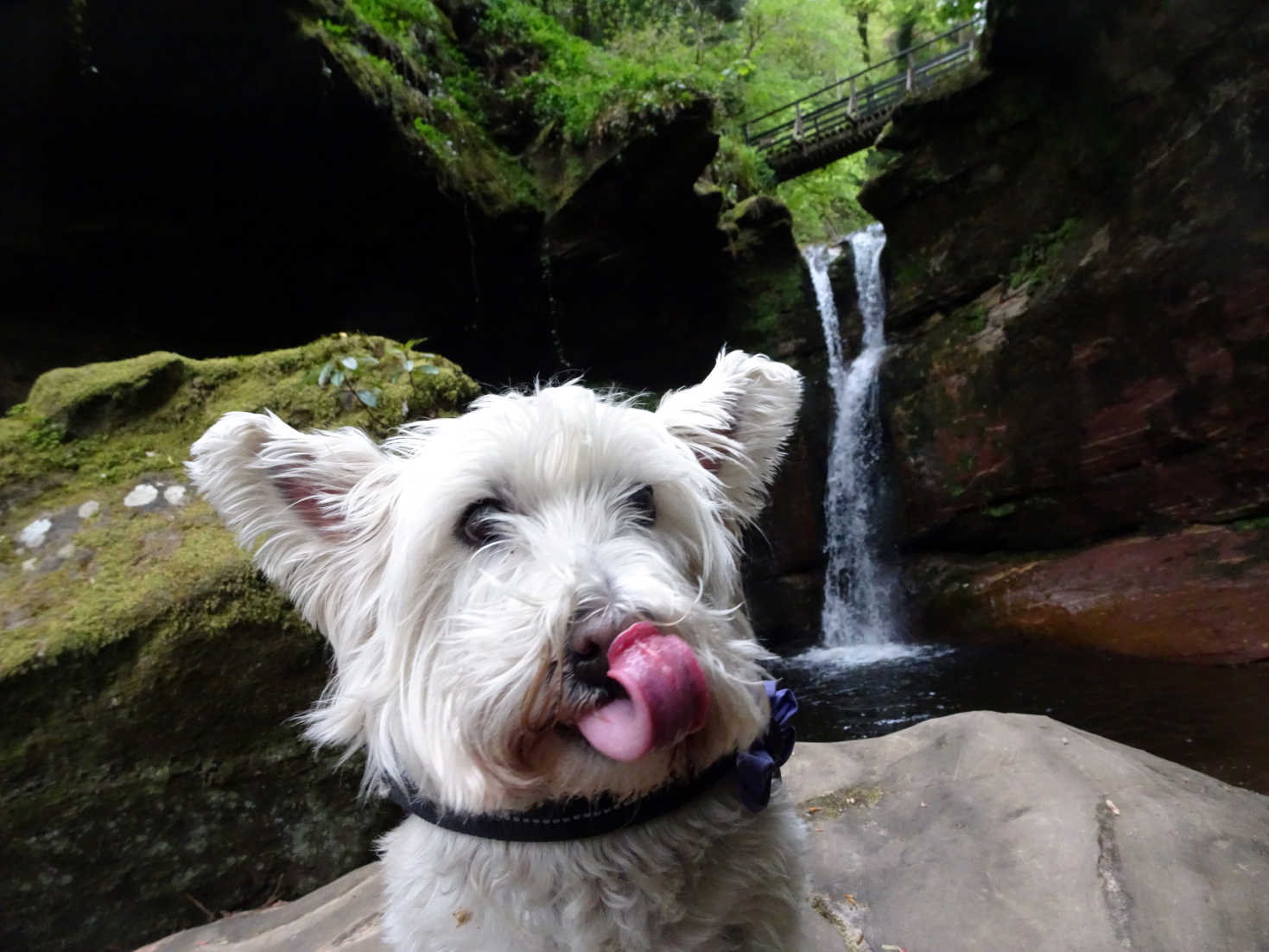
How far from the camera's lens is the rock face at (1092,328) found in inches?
303

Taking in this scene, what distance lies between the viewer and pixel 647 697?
1.07 m

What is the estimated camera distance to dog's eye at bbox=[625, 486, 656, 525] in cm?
158

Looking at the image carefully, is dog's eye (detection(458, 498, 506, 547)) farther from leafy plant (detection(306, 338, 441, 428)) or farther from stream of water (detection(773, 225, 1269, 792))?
stream of water (detection(773, 225, 1269, 792))

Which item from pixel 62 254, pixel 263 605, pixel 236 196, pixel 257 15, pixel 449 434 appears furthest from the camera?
pixel 236 196

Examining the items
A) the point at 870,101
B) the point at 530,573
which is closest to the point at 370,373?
the point at 530,573

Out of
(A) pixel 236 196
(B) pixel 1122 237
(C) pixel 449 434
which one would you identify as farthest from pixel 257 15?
(B) pixel 1122 237

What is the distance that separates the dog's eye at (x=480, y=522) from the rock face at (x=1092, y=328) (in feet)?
29.9

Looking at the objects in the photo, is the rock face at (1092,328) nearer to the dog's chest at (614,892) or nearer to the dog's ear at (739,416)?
the dog's ear at (739,416)

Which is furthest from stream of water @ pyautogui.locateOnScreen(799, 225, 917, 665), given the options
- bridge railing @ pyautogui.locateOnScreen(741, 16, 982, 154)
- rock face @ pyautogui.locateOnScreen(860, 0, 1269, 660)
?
bridge railing @ pyautogui.locateOnScreen(741, 16, 982, 154)

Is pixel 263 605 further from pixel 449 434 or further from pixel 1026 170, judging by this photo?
pixel 1026 170

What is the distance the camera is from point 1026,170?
9.82m

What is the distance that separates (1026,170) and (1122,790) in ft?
32.6

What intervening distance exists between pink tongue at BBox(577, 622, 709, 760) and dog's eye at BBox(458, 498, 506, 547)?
501mm

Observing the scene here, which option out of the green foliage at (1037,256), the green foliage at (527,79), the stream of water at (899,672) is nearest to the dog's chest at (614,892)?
the stream of water at (899,672)
